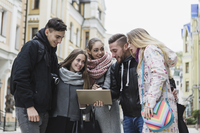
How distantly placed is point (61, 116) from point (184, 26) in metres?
51.8

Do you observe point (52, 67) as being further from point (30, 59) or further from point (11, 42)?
point (11, 42)

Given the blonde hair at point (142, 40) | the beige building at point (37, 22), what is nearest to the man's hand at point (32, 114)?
the blonde hair at point (142, 40)

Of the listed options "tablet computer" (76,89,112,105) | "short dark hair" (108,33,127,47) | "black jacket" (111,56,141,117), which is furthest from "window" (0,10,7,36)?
"tablet computer" (76,89,112,105)

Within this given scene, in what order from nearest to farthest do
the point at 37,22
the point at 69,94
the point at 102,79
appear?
the point at 69,94 → the point at 102,79 → the point at 37,22

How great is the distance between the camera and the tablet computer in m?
4.01

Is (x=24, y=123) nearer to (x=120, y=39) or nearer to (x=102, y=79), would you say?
(x=102, y=79)

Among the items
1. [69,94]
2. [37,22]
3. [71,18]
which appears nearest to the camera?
[69,94]

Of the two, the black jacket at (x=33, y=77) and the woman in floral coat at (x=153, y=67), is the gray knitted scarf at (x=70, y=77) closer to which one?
the black jacket at (x=33, y=77)

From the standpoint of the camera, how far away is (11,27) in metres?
17.8

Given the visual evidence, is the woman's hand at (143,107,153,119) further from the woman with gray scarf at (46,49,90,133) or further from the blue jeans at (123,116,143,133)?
the woman with gray scarf at (46,49,90,133)

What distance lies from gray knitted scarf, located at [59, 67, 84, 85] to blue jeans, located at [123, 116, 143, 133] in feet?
2.93

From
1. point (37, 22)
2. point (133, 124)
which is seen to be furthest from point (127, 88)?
point (37, 22)

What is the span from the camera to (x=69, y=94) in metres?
4.37

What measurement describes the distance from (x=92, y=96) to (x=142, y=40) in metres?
1.08
